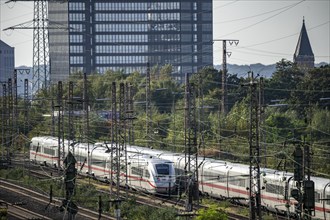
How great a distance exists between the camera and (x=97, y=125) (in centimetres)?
8769

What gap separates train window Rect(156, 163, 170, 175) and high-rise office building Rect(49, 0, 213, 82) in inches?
4521

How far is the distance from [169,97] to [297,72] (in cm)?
1580

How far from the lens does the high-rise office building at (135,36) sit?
16450 cm

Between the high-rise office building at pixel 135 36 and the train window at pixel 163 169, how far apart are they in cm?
11482

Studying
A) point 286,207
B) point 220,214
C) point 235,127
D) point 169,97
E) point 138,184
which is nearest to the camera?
point 220,214

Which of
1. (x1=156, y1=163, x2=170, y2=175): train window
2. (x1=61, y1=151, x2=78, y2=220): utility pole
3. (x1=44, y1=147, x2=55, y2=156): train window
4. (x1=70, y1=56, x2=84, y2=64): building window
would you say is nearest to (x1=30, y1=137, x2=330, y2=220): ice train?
(x1=156, y1=163, x2=170, y2=175): train window

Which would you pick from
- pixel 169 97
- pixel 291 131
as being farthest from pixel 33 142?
pixel 169 97

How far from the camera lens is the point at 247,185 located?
1800 inches

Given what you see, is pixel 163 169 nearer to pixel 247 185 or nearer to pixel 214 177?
pixel 214 177

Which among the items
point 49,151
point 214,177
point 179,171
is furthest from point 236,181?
point 49,151

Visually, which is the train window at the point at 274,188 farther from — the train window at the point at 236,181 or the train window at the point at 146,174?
the train window at the point at 146,174

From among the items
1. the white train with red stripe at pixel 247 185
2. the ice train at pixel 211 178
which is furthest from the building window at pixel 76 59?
the white train with red stripe at pixel 247 185

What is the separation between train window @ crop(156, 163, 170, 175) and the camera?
50406mm

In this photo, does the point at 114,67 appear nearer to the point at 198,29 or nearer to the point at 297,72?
the point at 198,29
